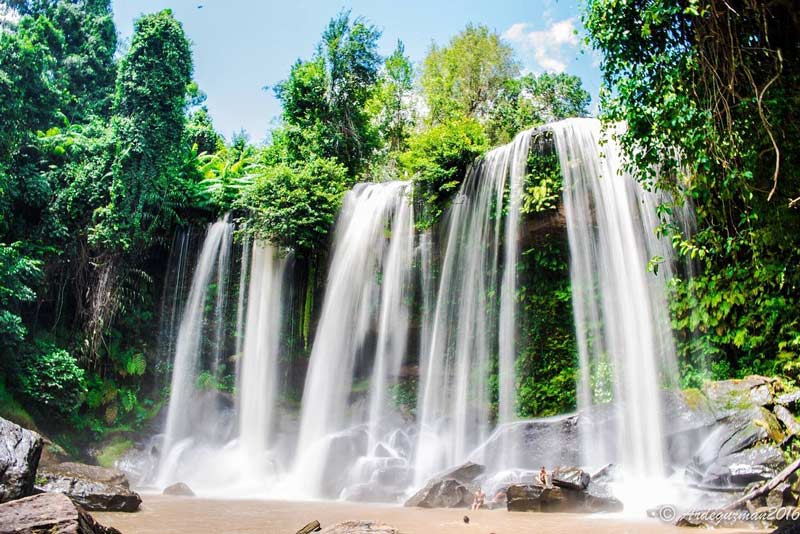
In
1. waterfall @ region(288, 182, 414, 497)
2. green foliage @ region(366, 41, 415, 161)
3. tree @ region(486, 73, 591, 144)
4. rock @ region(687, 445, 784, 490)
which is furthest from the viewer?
green foliage @ region(366, 41, 415, 161)

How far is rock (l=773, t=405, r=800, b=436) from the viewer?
7.85 metres

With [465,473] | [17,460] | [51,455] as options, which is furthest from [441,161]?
[51,455]

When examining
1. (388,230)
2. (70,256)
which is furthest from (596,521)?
(70,256)

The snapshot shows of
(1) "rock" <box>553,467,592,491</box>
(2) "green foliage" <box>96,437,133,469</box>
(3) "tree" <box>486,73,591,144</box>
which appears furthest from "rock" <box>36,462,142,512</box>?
(3) "tree" <box>486,73,591,144</box>

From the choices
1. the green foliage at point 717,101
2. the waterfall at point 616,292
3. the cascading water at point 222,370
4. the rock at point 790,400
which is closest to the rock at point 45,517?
the green foliage at point 717,101

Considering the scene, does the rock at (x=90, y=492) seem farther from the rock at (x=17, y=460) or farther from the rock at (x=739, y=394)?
the rock at (x=739, y=394)

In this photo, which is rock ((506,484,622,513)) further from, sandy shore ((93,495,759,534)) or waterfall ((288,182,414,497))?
waterfall ((288,182,414,497))

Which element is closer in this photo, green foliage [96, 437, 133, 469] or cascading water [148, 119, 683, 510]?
cascading water [148, 119, 683, 510]

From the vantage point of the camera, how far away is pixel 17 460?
6.73 meters

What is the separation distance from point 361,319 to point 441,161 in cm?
444

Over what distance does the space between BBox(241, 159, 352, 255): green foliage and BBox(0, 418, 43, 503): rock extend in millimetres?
7996

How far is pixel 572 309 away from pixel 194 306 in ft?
33.9

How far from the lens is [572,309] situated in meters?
11.9

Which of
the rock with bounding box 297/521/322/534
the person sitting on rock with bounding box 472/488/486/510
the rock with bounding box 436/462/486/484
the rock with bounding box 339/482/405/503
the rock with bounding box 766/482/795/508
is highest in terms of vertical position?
the rock with bounding box 297/521/322/534
